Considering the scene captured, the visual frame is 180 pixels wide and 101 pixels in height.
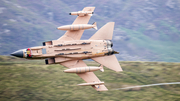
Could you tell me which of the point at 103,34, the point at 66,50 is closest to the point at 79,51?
the point at 66,50

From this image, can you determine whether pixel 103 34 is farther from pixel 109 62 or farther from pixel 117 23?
pixel 117 23

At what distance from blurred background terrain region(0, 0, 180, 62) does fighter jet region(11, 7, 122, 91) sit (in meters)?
110

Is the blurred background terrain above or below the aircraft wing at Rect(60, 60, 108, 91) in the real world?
above

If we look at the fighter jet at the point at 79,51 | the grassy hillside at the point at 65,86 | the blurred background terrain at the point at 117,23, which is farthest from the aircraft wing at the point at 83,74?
the blurred background terrain at the point at 117,23

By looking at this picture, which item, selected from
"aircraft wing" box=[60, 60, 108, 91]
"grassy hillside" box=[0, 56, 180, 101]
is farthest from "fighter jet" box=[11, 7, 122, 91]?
"grassy hillside" box=[0, 56, 180, 101]

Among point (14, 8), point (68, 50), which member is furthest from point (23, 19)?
point (68, 50)

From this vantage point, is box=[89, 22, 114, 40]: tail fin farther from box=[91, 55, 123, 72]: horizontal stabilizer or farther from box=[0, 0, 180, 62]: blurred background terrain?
box=[0, 0, 180, 62]: blurred background terrain

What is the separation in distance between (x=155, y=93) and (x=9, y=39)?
125079 mm

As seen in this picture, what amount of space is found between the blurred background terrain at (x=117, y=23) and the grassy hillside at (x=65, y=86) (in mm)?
89803

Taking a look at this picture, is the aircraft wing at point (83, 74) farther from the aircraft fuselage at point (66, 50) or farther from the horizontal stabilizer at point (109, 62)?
the horizontal stabilizer at point (109, 62)

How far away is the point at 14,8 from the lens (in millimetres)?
161500

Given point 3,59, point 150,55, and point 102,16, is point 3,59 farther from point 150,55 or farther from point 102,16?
point 102,16

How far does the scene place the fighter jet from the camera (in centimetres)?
2547

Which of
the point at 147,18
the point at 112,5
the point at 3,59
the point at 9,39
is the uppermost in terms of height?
the point at 112,5
